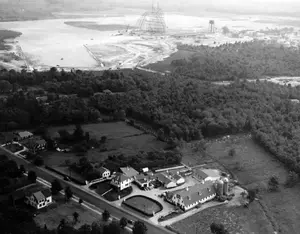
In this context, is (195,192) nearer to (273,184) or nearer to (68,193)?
(273,184)

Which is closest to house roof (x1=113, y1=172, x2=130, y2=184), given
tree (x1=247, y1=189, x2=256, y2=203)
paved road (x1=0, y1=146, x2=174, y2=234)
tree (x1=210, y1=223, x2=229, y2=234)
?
paved road (x1=0, y1=146, x2=174, y2=234)

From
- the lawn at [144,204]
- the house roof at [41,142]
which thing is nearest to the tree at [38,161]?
the house roof at [41,142]

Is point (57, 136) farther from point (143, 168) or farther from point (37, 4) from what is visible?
point (37, 4)

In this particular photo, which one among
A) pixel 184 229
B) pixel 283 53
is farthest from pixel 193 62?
pixel 184 229

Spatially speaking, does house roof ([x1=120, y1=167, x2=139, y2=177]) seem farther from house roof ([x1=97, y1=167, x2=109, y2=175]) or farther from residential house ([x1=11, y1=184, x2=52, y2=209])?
residential house ([x1=11, y1=184, x2=52, y2=209])

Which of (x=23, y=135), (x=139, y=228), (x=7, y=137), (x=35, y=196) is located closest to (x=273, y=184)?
(x=139, y=228)

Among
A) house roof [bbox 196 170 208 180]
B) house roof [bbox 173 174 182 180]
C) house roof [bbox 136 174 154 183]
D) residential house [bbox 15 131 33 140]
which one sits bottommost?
house roof [bbox 196 170 208 180]

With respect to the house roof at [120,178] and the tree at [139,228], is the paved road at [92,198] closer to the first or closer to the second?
the tree at [139,228]
